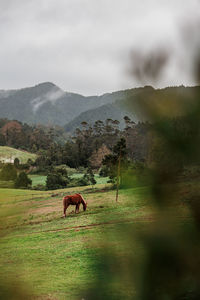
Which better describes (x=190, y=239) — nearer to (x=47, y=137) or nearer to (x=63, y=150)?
(x=63, y=150)

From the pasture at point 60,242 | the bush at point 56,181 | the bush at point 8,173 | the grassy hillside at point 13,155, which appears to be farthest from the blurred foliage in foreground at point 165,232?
the grassy hillside at point 13,155

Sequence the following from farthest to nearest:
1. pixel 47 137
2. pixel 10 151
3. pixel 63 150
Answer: pixel 47 137, pixel 10 151, pixel 63 150

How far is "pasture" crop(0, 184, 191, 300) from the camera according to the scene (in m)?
0.53

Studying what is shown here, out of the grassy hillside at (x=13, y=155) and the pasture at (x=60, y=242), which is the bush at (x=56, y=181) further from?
the grassy hillside at (x=13, y=155)

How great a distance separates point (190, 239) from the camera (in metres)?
0.49

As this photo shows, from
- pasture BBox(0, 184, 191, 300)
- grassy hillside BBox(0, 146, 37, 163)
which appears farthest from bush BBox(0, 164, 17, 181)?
pasture BBox(0, 184, 191, 300)

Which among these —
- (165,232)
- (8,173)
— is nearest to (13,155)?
(8,173)

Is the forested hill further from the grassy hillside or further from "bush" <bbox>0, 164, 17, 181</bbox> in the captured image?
"bush" <bbox>0, 164, 17, 181</bbox>

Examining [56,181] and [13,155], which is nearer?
[56,181]

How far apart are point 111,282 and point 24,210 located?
0.19 meters

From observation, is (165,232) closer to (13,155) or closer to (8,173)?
(8,173)

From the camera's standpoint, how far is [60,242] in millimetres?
8914

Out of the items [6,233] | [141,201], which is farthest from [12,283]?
[141,201]

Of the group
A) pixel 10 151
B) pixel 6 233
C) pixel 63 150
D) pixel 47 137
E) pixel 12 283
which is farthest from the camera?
pixel 47 137
